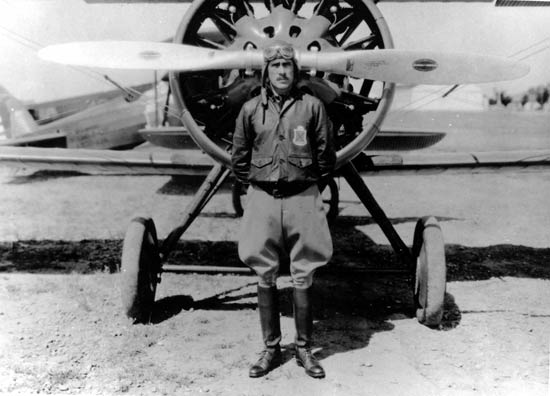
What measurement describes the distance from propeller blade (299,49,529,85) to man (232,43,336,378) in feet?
1.45

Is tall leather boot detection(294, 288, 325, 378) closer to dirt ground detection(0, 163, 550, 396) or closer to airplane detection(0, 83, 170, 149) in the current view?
dirt ground detection(0, 163, 550, 396)

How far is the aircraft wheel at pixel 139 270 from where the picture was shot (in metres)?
4.32

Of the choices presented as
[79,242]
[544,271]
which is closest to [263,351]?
[544,271]

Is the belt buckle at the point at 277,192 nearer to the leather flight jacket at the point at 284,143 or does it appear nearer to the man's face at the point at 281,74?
the leather flight jacket at the point at 284,143

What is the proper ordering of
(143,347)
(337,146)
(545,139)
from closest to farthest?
1. (143,347)
2. (337,146)
3. (545,139)

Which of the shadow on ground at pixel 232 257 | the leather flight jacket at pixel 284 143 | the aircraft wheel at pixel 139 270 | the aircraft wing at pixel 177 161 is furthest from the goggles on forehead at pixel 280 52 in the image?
the shadow on ground at pixel 232 257

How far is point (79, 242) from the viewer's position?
763cm

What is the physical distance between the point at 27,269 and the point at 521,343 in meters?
5.16

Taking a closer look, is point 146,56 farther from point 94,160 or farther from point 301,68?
point 94,160

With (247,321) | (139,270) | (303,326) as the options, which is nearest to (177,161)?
(139,270)

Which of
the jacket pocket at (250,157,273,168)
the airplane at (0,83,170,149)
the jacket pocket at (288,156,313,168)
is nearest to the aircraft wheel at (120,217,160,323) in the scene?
the jacket pocket at (250,157,273,168)

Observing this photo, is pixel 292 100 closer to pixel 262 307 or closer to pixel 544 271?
pixel 262 307

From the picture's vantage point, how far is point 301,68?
153 inches

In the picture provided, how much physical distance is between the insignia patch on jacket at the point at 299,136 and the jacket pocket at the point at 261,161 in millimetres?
198
